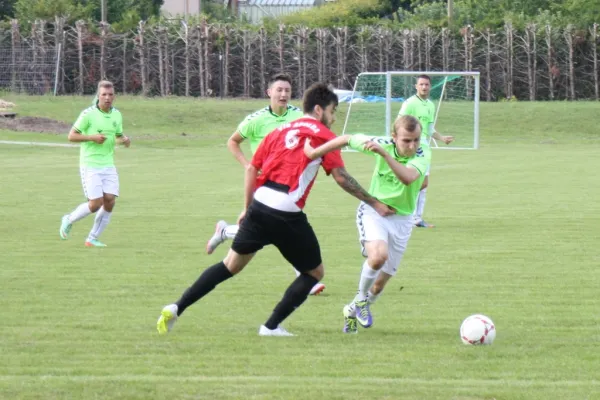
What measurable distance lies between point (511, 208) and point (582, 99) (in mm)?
33956

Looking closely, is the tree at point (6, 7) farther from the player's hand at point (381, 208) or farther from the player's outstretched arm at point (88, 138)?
the player's hand at point (381, 208)

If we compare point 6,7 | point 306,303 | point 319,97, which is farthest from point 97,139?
point 6,7

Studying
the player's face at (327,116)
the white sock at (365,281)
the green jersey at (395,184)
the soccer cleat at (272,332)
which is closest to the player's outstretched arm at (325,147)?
the player's face at (327,116)

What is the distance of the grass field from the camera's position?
699 centimetres

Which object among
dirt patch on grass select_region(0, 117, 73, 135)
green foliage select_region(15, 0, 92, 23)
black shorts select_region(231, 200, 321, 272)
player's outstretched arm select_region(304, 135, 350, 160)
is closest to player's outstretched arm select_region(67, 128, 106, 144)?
black shorts select_region(231, 200, 321, 272)

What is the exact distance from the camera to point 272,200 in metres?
8.16

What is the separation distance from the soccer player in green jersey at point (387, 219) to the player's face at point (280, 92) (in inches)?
71.9

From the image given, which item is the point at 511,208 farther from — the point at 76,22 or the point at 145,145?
the point at 76,22

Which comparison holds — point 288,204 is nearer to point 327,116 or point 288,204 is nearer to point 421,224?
point 327,116

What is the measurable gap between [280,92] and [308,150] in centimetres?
274

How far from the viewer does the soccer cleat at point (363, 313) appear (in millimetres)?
8833

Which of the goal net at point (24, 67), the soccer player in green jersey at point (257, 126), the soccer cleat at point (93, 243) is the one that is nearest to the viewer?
the soccer player in green jersey at point (257, 126)

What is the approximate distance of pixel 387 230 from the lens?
8.86m

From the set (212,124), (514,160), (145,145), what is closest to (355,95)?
(212,124)
